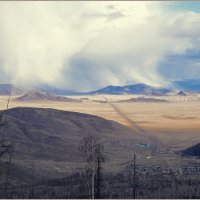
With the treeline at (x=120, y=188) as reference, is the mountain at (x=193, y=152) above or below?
above

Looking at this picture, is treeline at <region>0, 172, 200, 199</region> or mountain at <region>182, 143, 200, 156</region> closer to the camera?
treeline at <region>0, 172, 200, 199</region>

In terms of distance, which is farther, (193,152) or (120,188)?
(193,152)

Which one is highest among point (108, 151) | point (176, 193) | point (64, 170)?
point (108, 151)

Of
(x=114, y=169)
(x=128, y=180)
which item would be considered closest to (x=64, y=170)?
(x=114, y=169)

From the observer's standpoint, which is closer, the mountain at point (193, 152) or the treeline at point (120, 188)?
the treeline at point (120, 188)

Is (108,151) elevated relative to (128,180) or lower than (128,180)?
elevated

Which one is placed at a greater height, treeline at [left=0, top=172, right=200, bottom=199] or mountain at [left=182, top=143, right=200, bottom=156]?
mountain at [left=182, top=143, right=200, bottom=156]

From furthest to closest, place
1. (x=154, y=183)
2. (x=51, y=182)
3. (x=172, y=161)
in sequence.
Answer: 1. (x=172, y=161)
2. (x=51, y=182)
3. (x=154, y=183)

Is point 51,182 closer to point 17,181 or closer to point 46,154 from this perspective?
point 17,181
